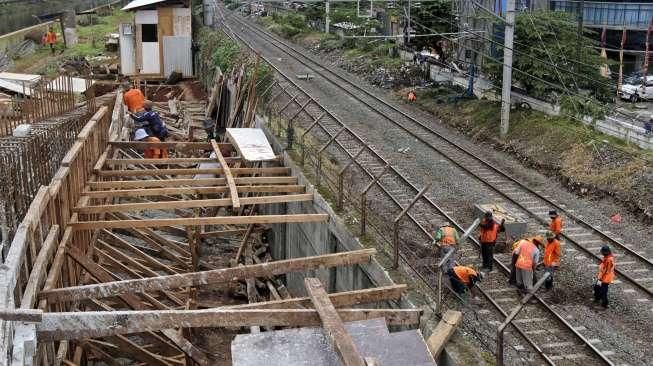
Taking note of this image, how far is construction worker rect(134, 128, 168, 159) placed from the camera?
67.8 ft

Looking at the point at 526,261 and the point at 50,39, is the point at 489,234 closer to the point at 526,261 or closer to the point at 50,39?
the point at 526,261

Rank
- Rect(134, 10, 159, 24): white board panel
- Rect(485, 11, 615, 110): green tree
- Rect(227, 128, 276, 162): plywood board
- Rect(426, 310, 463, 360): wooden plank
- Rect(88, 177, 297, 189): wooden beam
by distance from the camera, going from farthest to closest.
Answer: Rect(134, 10, 159, 24): white board panel, Rect(485, 11, 615, 110): green tree, Rect(227, 128, 276, 162): plywood board, Rect(88, 177, 297, 189): wooden beam, Rect(426, 310, 463, 360): wooden plank

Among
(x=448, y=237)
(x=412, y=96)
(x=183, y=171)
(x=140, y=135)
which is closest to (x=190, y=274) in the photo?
(x=448, y=237)

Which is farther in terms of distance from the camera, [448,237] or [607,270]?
[448,237]

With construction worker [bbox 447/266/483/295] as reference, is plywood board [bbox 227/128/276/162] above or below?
above

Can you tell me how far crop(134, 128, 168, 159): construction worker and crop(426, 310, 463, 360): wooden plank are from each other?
1226 centimetres

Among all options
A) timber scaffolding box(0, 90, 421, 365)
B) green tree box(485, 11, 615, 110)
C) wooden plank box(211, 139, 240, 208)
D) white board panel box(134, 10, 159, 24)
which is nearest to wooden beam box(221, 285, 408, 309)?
timber scaffolding box(0, 90, 421, 365)

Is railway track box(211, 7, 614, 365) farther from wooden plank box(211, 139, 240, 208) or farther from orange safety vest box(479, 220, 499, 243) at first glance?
wooden plank box(211, 139, 240, 208)

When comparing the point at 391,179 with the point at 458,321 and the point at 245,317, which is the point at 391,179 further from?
the point at 245,317

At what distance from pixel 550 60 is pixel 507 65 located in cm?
181

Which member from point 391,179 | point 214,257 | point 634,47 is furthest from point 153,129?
point 634,47

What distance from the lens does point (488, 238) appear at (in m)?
13.5

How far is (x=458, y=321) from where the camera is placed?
1020cm

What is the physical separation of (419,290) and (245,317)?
3.94 meters
